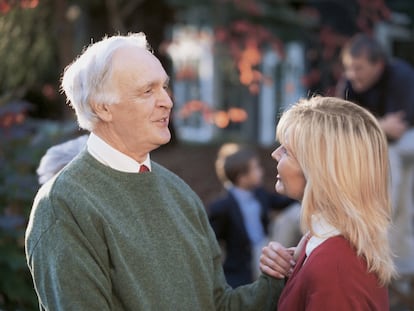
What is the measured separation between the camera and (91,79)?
266 cm

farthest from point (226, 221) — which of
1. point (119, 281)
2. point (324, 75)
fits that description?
point (324, 75)

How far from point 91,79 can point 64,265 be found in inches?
23.2

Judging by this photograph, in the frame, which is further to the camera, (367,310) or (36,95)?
(36,95)

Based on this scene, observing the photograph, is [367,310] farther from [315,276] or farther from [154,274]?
[154,274]

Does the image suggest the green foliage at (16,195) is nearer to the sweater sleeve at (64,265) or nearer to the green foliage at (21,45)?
the green foliage at (21,45)

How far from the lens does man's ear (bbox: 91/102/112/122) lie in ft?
8.78

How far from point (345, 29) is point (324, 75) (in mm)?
1159

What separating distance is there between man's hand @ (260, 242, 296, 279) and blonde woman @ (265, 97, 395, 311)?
0.19m

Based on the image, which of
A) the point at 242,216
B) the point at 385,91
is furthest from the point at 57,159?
the point at 385,91

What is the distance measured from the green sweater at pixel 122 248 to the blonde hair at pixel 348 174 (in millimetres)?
414

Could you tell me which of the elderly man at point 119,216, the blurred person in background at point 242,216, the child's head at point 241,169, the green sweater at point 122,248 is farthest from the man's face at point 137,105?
the child's head at point 241,169

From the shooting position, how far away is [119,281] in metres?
2.55

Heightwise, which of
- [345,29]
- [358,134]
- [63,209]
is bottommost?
[345,29]

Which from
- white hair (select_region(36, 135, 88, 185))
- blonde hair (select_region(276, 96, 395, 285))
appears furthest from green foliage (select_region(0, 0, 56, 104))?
blonde hair (select_region(276, 96, 395, 285))
